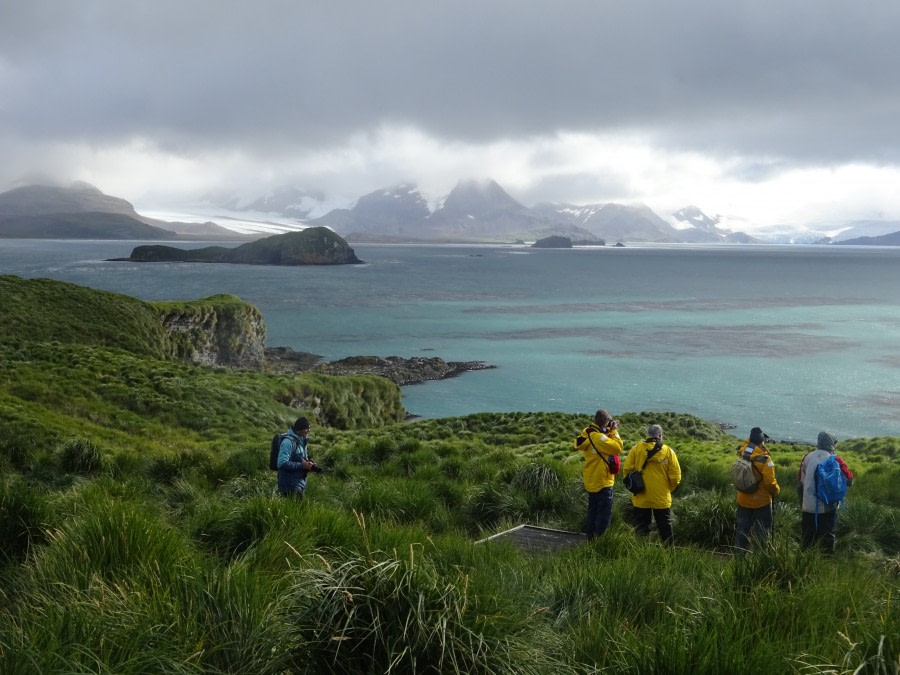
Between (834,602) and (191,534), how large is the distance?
5690 mm

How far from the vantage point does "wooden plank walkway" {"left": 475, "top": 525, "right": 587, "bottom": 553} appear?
377 inches

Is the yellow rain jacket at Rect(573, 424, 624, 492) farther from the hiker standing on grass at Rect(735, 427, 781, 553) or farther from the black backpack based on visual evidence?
the black backpack

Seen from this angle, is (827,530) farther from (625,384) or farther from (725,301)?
(725,301)

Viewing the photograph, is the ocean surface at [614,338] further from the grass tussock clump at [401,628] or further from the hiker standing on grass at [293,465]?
the grass tussock clump at [401,628]

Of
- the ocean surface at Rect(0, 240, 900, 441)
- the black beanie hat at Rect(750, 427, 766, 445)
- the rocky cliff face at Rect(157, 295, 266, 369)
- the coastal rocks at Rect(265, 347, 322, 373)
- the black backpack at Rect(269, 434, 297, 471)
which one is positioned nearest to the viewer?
the black beanie hat at Rect(750, 427, 766, 445)

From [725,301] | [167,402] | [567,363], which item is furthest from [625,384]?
[725,301]

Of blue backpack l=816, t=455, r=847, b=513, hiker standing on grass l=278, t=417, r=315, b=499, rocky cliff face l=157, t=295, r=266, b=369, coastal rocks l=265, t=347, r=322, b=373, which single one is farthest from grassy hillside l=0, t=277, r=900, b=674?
coastal rocks l=265, t=347, r=322, b=373

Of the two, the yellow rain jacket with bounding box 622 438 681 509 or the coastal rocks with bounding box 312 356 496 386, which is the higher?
the yellow rain jacket with bounding box 622 438 681 509

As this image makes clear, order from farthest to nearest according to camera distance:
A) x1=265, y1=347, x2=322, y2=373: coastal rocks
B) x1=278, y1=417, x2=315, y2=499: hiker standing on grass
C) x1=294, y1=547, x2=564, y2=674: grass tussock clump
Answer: x1=265, y1=347, x2=322, y2=373: coastal rocks < x1=278, y1=417, x2=315, y2=499: hiker standing on grass < x1=294, y1=547, x2=564, y2=674: grass tussock clump

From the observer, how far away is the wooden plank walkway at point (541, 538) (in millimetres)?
9578

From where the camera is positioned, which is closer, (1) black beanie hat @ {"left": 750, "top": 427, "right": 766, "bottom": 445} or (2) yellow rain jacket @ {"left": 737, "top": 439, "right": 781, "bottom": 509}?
(2) yellow rain jacket @ {"left": 737, "top": 439, "right": 781, "bottom": 509}

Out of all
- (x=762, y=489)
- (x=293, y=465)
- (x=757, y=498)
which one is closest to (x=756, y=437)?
(x=762, y=489)

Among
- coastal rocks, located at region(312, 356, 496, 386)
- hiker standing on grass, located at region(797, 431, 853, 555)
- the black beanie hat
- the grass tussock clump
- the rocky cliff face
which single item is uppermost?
the grass tussock clump

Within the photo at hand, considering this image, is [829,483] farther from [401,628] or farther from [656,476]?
[401,628]
